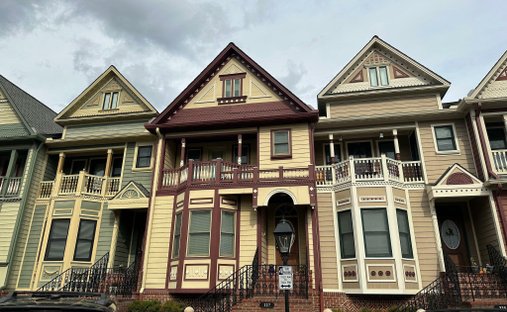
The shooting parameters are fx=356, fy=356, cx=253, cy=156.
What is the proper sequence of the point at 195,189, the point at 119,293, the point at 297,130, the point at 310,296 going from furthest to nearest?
the point at 297,130
the point at 195,189
the point at 119,293
the point at 310,296

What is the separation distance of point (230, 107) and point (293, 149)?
385 centimetres

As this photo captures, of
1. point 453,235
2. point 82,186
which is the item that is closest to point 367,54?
point 453,235

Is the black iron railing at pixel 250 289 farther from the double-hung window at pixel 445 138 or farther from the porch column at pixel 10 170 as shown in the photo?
the porch column at pixel 10 170

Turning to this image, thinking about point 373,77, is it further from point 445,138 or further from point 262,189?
point 262,189

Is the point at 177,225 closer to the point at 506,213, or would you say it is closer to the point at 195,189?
the point at 195,189

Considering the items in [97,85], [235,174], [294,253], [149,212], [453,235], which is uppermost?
[97,85]

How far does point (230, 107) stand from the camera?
17422 millimetres

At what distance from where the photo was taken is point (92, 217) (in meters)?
17.2

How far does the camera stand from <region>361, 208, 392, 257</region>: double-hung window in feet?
44.7

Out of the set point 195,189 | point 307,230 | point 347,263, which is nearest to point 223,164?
point 195,189

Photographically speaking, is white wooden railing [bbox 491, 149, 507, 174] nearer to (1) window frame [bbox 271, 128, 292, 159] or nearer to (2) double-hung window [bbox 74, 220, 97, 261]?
(1) window frame [bbox 271, 128, 292, 159]

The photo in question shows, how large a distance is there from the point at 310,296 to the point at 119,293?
7700 mm

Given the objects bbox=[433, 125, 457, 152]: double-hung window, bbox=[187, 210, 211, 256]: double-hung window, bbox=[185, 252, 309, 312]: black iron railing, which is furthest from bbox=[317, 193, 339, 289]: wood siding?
bbox=[433, 125, 457, 152]: double-hung window

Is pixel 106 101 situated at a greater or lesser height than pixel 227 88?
greater
